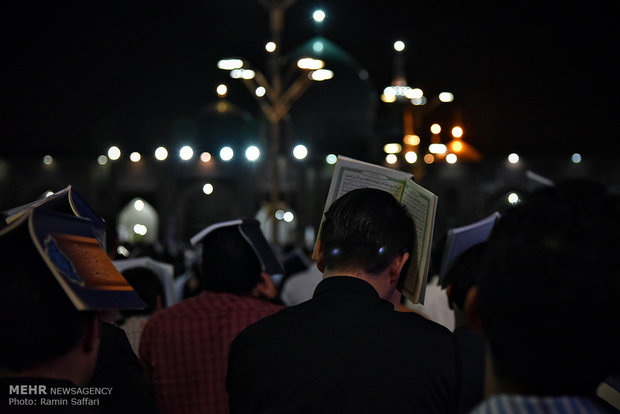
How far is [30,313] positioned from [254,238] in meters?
2.31

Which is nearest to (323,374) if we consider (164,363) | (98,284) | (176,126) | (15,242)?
(98,284)

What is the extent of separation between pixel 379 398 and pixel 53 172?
45513mm

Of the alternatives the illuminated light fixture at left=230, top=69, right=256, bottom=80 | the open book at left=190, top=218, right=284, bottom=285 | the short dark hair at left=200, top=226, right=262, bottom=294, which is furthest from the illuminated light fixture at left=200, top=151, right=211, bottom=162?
the short dark hair at left=200, top=226, right=262, bottom=294

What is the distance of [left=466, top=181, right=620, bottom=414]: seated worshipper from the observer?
1266 mm

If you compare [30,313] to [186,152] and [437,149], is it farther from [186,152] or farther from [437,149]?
[186,152]

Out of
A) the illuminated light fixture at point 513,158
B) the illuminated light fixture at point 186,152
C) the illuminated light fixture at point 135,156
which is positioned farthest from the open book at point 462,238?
the illuminated light fixture at point 513,158

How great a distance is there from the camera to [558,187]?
1.40 meters

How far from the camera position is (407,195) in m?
2.76

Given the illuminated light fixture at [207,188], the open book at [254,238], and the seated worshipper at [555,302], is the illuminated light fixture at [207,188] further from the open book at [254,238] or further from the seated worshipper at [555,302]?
the seated worshipper at [555,302]

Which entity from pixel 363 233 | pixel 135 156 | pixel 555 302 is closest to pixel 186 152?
pixel 363 233

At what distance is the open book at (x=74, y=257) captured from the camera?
5.16 feet

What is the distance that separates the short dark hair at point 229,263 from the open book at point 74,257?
1.93 m

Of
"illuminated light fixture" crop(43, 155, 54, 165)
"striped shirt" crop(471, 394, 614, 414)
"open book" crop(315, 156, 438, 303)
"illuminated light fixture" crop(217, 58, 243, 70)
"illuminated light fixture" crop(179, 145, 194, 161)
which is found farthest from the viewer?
"illuminated light fixture" crop(43, 155, 54, 165)

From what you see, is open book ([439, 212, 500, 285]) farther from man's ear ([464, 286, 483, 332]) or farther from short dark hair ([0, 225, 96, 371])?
short dark hair ([0, 225, 96, 371])
